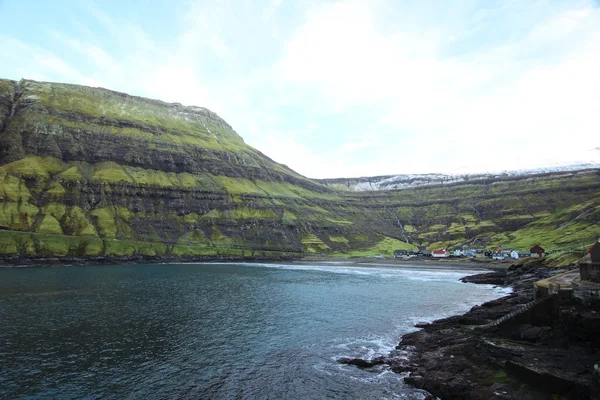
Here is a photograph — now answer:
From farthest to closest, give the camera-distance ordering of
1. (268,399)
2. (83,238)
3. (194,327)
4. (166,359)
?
(83,238)
(194,327)
(166,359)
(268,399)

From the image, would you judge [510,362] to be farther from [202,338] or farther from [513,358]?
[202,338]

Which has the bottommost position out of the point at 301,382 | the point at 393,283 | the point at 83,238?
the point at 393,283

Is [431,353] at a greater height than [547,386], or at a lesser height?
lesser

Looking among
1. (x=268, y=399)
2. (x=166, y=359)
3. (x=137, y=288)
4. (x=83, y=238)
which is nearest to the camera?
(x=268, y=399)

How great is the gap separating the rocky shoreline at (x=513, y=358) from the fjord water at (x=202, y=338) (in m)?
3.31

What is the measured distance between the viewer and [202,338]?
160 ft

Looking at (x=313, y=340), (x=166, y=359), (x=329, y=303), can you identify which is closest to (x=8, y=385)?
(x=166, y=359)

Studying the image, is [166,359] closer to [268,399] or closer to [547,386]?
[268,399]

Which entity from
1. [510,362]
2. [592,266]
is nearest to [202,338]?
[510,362]

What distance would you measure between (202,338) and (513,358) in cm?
3843

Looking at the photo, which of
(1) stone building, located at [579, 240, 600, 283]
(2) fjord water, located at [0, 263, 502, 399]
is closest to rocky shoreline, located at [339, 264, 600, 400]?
(2) fjord water, located at [0, 263, 502, 399]

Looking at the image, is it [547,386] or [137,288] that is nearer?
[547,386]

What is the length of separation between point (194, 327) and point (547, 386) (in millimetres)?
45924

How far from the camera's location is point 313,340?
49.0 m
